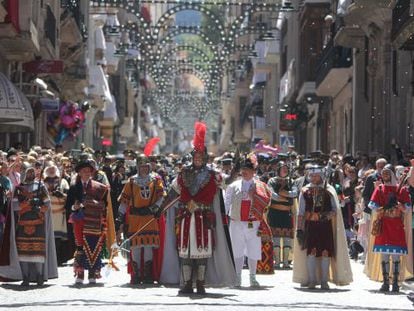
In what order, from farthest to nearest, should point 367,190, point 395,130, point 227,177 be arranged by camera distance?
point 395,130 < point 227,177 < point 367,190

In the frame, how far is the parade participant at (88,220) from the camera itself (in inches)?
699

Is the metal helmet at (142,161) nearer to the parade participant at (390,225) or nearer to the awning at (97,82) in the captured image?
the parade participant at (390,225)

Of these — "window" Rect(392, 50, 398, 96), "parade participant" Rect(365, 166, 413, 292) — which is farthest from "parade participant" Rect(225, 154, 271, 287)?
"window" Rect(392, 50, 398, 96)

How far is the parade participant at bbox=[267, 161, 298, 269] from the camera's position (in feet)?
72.6

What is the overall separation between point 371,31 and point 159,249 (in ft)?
60.4

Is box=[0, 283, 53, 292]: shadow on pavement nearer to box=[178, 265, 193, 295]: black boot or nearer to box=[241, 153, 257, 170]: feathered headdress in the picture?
box=[178, 265, 193, 295]: black boot

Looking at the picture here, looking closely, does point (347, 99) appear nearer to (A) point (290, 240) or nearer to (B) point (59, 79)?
(B) point (59, 79)

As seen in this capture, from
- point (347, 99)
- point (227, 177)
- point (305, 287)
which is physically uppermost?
point (347, 99)

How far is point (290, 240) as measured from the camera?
22.3 m

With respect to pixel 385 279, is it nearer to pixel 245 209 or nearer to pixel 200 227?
pixel 245 209

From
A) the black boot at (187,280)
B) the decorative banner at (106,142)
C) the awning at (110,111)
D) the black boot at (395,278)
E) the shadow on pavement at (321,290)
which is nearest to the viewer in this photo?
the black boot at (187,280)

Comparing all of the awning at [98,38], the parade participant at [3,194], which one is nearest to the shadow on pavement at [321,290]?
the parade participant at [3,194]

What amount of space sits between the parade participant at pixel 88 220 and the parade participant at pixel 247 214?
1617 millimetres

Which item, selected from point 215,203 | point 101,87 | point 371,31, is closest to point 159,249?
point 215,203
